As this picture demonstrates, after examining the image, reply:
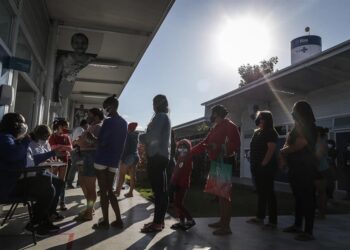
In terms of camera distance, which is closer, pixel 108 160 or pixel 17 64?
pixel 108 160

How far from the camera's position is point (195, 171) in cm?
1130

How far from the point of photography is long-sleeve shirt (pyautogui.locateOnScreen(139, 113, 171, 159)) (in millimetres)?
4191

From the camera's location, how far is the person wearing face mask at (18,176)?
3.29m

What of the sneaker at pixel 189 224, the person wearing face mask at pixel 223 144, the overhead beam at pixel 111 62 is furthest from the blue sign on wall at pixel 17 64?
the overhead beam at pixel 111 62

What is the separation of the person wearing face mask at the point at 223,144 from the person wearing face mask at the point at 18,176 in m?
2.10

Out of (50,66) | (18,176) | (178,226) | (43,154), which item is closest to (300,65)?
(50,66)

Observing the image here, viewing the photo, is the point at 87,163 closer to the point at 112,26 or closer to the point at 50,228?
the point at 50,228

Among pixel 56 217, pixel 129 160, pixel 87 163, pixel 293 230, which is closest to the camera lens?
pixel 293 230

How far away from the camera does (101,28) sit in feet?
28.3

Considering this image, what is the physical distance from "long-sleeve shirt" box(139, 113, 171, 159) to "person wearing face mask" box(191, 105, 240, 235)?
0.63 m

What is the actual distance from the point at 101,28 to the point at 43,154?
542 centimetres

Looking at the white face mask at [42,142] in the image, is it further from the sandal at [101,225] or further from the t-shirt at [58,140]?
the sandal at [101,225]

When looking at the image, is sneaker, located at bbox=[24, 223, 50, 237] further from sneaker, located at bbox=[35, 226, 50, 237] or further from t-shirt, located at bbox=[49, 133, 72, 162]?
t-shirt, located at bbox=[49, 133, 72, 162]

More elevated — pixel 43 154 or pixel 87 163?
pixel 43 154
